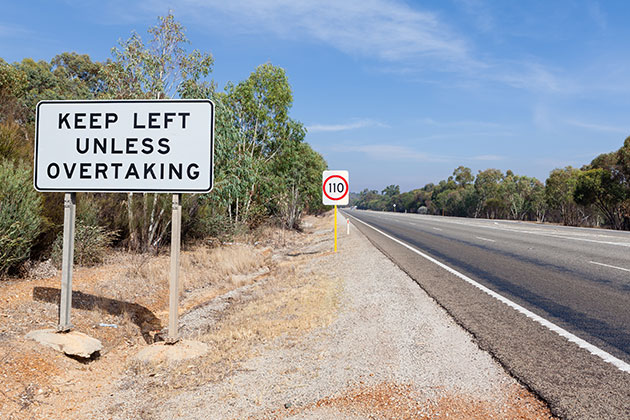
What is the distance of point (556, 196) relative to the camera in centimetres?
5709

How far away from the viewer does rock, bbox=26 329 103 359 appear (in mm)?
→ 4961

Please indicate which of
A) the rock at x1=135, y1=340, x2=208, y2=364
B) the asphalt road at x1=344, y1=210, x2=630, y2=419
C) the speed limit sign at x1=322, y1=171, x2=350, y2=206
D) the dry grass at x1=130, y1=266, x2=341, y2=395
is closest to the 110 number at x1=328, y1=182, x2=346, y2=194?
the speed limit sign at x1=322, y1=171, x2=350, y2=206

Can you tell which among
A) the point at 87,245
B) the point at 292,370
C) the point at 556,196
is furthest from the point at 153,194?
the point at 556,196

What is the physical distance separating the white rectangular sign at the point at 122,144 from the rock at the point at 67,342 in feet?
5.97

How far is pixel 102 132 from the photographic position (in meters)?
5.66

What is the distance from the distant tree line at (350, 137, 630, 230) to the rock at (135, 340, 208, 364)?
47665mm

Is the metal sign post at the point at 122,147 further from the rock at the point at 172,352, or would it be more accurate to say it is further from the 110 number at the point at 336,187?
the 110 number at the point at 336,187

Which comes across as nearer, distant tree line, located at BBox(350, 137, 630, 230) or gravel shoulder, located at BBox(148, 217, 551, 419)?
gravel shoulder, located at BBox(148, 217, 551, 419)

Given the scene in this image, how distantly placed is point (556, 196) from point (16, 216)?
2445 inches

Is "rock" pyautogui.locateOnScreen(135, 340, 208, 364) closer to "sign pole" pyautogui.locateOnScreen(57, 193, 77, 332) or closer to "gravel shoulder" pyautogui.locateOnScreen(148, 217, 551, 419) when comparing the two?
"gravel shoulder" pyautogui.locateOnScreen(148, 217, 551, 419)

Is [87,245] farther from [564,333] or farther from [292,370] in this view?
[564,333]

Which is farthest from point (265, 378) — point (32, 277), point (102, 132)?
point (32, 277)

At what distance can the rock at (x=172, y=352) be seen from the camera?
504 cm

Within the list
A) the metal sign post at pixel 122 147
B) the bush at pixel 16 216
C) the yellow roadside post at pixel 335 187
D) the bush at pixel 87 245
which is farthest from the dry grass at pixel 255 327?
the yellow roadside post at pixel 335 187
